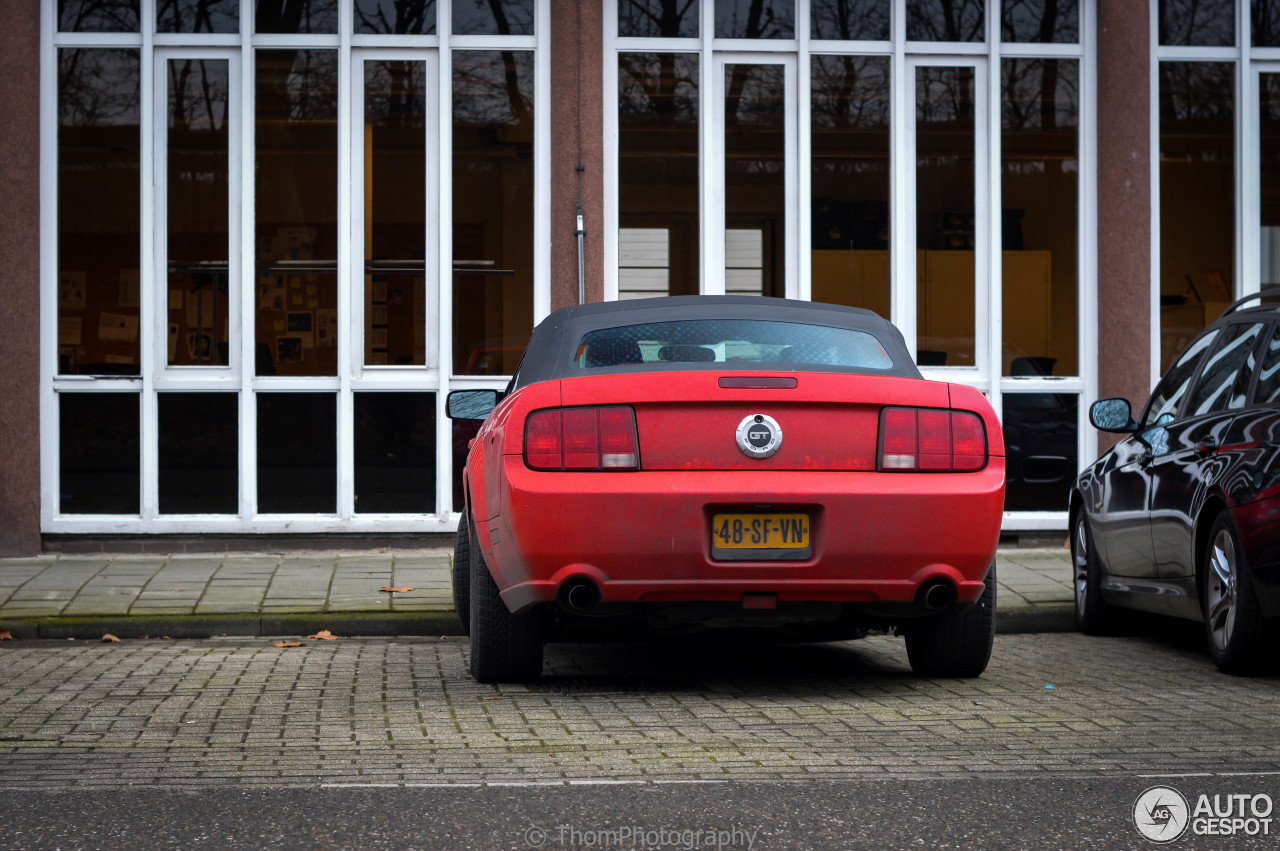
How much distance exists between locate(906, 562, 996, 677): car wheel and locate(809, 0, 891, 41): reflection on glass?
6840 millimetres

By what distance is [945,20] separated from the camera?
39.8 ft

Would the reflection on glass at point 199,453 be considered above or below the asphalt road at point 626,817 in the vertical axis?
above

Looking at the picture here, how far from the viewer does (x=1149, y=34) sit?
12.1 meters

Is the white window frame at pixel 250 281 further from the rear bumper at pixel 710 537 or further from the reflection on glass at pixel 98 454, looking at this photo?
the rear bumper at pixel 710 537

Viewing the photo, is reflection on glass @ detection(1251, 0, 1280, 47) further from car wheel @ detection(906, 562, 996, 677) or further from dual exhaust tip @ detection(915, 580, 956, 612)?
dual exhaust tip @ detection(915, 580, 956, 612)

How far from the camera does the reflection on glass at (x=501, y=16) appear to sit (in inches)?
461

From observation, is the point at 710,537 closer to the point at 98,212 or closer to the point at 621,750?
the point at 621,750

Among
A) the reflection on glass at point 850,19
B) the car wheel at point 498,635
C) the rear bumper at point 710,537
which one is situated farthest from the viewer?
the reflection on glass at point 850,19

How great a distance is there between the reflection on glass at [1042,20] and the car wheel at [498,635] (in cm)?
787

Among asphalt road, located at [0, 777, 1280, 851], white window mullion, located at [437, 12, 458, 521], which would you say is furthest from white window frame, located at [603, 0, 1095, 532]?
asphalt road, located at [0, 777, 1280, 851]

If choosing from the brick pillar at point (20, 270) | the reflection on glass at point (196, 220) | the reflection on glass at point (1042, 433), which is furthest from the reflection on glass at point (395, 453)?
the reflection on glass at point (1042, 433)

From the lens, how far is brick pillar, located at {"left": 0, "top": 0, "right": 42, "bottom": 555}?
1106 cm

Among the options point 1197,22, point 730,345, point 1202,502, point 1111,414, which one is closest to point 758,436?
point 730,345

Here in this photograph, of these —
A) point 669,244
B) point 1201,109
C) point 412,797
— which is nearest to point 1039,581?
point 669,244
